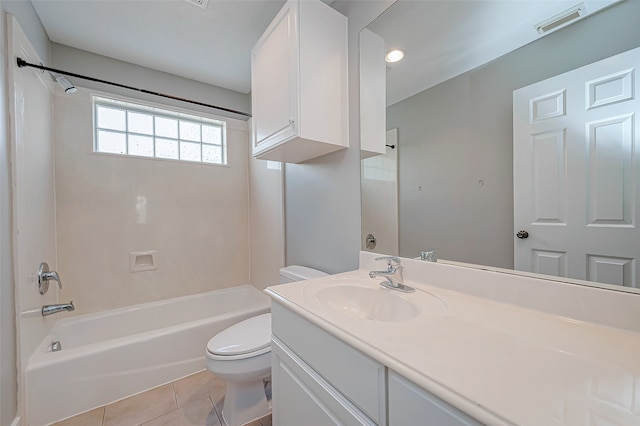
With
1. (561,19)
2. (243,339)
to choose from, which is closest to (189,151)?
(243,339)

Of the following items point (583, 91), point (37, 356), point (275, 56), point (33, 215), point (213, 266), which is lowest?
point (37, 356)

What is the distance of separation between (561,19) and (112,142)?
2.87 meters

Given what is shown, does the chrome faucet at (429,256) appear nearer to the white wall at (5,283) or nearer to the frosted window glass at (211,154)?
the white wall at (5,283)

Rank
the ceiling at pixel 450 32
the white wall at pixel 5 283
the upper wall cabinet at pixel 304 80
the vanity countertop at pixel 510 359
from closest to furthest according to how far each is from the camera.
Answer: the vanity countertop at pixel 510 359, the ceiling at pixel 450 32, the white wall at pixel 5 283, the upper wall cabinet at pixel 304 80

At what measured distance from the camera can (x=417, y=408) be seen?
469mm

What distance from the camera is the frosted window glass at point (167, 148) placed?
2320 mm

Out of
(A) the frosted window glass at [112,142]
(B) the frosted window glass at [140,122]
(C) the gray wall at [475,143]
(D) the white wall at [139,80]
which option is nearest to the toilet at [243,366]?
(C) the gray wall at [475,143]

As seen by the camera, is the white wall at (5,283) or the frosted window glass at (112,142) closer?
the white wall at (5,283)

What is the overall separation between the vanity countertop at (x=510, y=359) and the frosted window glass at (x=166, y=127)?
2.38 meters

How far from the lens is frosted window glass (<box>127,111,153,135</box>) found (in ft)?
7.22

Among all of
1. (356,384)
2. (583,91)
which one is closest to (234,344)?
(356,384)

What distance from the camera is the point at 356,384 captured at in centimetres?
60

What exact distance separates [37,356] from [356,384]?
A: 1.89m

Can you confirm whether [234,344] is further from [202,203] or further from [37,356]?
[202,203]
